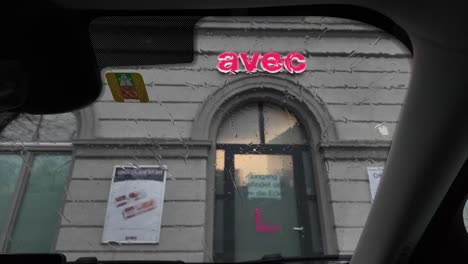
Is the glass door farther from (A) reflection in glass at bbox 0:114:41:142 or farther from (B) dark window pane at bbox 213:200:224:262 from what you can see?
(A) reflection in glass at bbox 0:114:41:142

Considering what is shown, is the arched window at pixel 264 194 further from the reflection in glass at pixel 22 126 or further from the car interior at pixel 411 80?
the car interior at pixel 411 80

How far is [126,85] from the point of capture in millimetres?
1674

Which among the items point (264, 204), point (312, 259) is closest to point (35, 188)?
point (264, 204)

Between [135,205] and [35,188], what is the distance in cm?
166

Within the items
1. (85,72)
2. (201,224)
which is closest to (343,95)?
(201,224)

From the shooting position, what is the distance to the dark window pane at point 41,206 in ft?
14.4

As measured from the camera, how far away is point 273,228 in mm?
4781

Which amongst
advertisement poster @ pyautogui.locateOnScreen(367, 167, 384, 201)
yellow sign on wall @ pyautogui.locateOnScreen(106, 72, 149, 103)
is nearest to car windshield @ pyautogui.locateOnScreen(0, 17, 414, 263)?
advertisement poster @ pyautogui.locateOnScreen(367, 167, 384, 201)

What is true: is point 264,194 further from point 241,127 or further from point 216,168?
point 241,127

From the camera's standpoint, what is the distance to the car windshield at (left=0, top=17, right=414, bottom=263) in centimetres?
423

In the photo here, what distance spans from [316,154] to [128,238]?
8.88 feet

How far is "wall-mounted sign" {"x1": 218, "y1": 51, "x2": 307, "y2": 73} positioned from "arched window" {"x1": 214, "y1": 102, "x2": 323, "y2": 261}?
880mm

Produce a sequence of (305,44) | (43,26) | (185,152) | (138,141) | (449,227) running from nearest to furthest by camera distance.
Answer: (43,26)
(449,227)
(305,44)
(138,141)
(185,152)

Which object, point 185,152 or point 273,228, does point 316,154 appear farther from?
point 185,152
